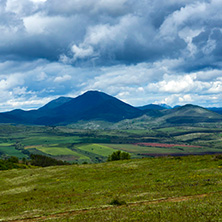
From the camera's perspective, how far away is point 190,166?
52.4 m

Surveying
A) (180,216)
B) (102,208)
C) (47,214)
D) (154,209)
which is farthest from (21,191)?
(180,216)

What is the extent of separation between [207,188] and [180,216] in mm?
12988

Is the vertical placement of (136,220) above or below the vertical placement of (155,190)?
above

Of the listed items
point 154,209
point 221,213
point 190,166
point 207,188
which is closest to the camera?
point 221,213

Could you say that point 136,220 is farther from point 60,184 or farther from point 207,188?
point 60,184

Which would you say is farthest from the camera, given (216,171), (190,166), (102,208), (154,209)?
(190,166)

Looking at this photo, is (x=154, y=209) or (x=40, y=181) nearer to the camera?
(x=154, y=209)

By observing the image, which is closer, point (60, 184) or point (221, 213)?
point (221, 213)

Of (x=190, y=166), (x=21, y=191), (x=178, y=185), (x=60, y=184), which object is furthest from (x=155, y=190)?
(x=21, y=191)

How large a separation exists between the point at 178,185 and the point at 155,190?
3857 millimetres

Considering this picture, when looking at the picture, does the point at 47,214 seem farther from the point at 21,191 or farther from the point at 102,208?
the point at 21,191

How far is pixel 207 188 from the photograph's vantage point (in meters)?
30.7

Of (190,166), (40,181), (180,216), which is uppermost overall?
(180,216)

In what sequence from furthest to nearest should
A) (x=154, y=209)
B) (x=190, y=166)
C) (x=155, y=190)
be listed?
1. (x=190, y=166)
2. (x=155, y=190)
3. (x=154, y=209)
